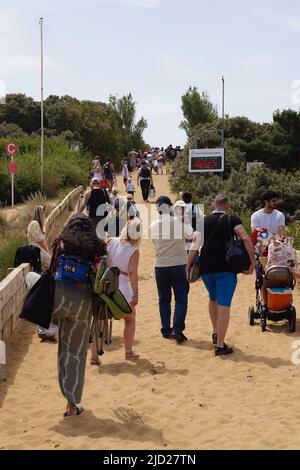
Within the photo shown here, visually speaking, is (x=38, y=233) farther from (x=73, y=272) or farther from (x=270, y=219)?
(x=73, y=272)

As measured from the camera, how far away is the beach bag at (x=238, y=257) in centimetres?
772

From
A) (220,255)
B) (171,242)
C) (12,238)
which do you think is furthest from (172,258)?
(12,238)

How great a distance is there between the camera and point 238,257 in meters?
7.73

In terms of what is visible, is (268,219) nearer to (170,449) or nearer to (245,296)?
(245,296)

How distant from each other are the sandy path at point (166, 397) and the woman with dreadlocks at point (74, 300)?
1.37 ft

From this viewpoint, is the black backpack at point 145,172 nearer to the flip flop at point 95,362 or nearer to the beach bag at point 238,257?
the beach bag at point 238,257

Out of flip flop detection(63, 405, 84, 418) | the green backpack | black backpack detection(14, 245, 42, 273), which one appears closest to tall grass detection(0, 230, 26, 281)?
black backpack detection(14, 245, 42, 273)

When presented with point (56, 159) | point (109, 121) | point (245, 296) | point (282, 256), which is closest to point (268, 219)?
point (282, 256)

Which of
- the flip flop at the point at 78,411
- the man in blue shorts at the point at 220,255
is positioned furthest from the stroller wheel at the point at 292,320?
the flip flop at the point at 78,411

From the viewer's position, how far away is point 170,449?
550 centimetres

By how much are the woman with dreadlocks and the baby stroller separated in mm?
3428

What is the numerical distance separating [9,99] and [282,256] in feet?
139

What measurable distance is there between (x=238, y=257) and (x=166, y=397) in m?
1.78

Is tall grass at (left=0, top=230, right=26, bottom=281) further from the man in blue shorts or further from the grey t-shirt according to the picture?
the man in blue shorts
